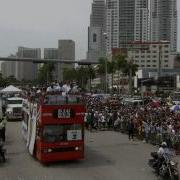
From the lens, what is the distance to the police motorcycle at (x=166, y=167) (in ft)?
51.6

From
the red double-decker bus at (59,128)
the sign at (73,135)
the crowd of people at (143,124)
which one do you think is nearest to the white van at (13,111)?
the crowd of people at (143,124)

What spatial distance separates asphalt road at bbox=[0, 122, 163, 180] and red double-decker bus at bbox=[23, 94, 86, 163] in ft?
1.79

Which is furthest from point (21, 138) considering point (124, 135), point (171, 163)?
point (171, 163)

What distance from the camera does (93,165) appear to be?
65.0ft

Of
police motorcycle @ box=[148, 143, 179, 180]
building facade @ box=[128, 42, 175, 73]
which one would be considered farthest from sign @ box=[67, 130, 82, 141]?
building facade @ box=[128, 42, 175, 73]

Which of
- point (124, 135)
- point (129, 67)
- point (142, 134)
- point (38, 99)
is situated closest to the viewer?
point (38, 99)

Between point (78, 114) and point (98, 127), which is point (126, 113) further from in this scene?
point (78, 114)

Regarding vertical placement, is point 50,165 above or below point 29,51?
below

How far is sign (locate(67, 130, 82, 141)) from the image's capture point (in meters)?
19.6

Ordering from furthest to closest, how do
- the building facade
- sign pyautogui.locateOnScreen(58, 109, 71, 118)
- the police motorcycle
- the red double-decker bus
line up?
the building facade < sign pyautogui.locateOnScreen(58, 109, 71, 118) < the red double-decker bus < the police motorcycle

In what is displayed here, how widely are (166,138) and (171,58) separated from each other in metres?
170

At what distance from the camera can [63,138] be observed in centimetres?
1952

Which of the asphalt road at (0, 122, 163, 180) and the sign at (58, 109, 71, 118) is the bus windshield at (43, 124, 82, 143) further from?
the asphalt road at (0, 122, 163, 180)

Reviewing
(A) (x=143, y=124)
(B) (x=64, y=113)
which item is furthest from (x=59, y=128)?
(A) (x=143, y=124)
